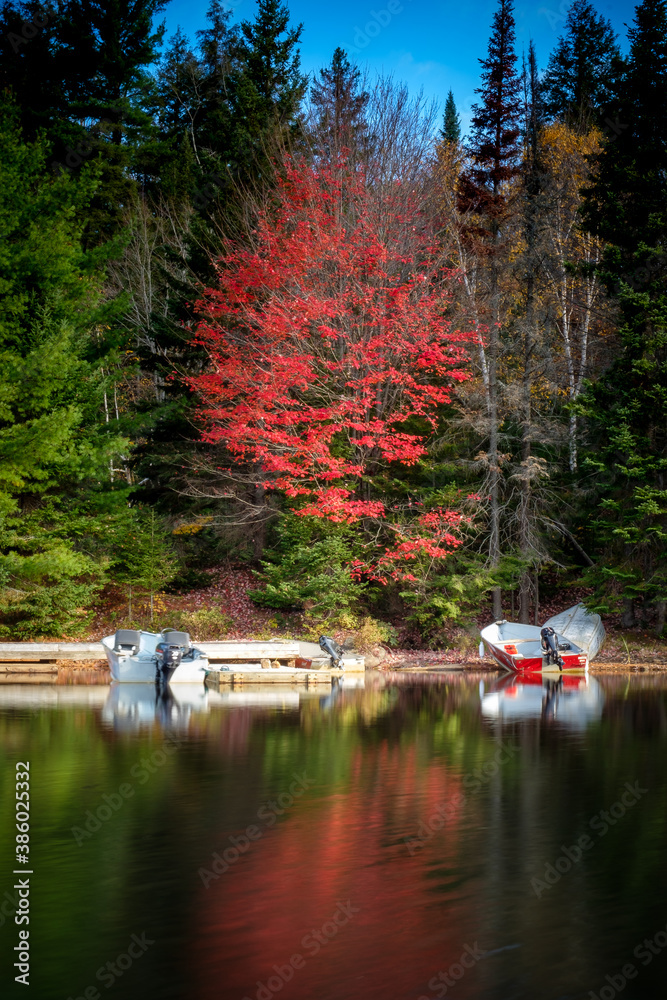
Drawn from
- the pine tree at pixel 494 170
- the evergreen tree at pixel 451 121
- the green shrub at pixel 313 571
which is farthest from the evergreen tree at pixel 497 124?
the evergreen tree at pixel 451 121

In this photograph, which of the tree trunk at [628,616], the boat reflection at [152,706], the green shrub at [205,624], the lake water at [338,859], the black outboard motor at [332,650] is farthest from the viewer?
the tree trunk at [628,616]

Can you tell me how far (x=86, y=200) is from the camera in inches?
1101

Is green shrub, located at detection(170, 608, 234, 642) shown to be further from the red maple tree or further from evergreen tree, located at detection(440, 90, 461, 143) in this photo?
evergreen tree, located at detection(440, 90, 461, 143)

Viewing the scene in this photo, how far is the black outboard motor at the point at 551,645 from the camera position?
78.3 feet

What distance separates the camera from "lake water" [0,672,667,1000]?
6090 millimetres

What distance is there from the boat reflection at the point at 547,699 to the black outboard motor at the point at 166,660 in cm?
723

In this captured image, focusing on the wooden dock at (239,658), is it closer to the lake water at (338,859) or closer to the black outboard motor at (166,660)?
the black outboard motor at (166,660)

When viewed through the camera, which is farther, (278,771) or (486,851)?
(278,771)

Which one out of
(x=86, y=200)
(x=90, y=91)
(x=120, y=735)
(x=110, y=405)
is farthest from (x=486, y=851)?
(x=90, y=91)

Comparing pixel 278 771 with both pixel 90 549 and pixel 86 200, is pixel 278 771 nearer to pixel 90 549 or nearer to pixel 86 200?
pixel 90 549

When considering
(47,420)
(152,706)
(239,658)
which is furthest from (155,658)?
(47,420)

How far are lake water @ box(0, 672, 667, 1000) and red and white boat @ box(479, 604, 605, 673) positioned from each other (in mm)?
7792

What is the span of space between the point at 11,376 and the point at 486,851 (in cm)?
1997

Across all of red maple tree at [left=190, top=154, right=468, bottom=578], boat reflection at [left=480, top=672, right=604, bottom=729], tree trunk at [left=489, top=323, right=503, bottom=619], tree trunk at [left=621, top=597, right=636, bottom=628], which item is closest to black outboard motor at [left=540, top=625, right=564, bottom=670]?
boat reflection at [left=480, top=672, right=604, bottom=729]
